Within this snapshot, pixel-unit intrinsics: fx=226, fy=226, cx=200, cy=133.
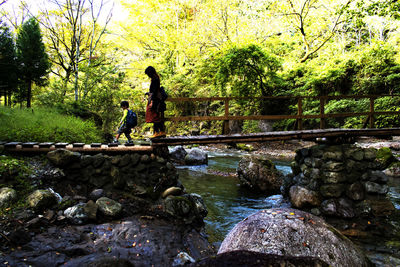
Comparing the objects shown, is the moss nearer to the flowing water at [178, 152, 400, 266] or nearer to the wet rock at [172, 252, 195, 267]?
the flowing water at [178, 152, 400, 266]

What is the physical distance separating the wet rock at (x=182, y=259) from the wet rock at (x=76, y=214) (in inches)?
70.3

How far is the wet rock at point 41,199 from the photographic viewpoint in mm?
3928

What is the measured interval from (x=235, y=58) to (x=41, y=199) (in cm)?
1391


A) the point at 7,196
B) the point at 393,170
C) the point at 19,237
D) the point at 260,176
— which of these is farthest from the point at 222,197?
the point at 393,170

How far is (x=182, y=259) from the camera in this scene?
136 inches

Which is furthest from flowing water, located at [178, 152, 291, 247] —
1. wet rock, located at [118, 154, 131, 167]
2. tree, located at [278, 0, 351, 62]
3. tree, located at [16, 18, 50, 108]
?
tree, located at [16, 18, 50, 108]

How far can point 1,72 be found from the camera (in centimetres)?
1291

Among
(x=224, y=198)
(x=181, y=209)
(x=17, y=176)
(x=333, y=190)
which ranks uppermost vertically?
(x=17, y=176)

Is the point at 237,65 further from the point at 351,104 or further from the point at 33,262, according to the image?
the point at 33,262

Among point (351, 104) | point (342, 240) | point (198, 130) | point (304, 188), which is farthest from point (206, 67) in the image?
point (342, 240)

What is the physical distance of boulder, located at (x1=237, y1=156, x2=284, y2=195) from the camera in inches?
316

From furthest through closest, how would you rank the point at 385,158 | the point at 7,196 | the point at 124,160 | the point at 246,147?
the point at 246,147 → the point at 385,158 → the point at 124,160 → the point at 7,196

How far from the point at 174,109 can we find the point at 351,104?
14984mm

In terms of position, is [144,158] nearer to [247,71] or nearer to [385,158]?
[385,158]
